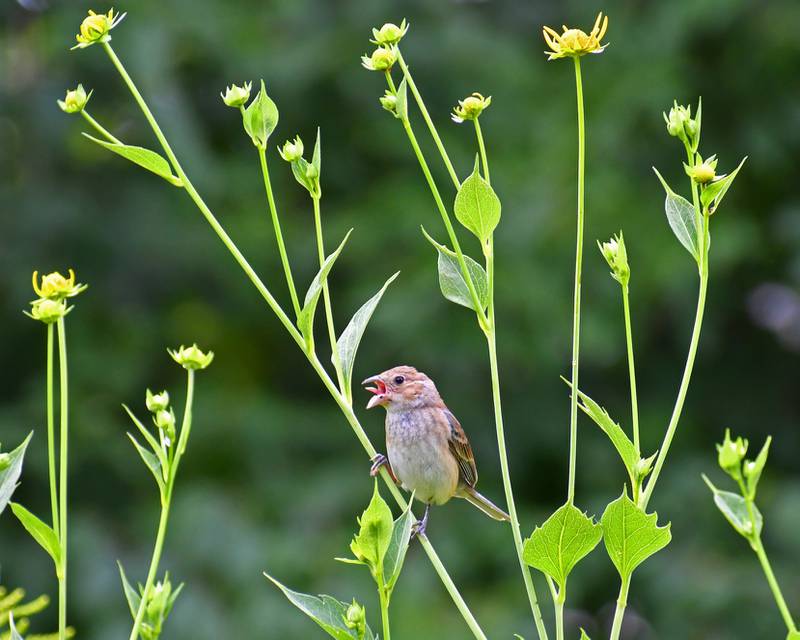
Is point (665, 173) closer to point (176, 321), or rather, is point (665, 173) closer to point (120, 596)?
point (176, 321)

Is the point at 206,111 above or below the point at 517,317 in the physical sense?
above

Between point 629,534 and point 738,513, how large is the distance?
218mm

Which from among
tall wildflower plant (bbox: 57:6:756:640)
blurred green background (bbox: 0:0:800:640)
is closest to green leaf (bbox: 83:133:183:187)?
tall wildflower plant (bbox: 57:6:756:640)

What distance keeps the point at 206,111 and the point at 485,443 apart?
9.20 feet

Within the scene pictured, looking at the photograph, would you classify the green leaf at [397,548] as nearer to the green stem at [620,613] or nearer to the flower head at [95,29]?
the green stem at [620,613]

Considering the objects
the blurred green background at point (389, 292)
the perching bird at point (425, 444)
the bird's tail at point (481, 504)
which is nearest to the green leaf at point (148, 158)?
the perching bird at point (425, 444)

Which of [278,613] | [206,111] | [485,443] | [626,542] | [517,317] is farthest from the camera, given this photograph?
[206,111]

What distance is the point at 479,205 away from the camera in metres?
1.62

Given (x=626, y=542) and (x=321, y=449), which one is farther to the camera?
(x=321, y=449)

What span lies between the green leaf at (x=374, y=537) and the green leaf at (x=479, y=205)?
15.6 inches

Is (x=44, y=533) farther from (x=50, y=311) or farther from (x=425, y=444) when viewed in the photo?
(x=425, y=444)

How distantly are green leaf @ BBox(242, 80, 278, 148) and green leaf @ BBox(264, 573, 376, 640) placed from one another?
56 cm

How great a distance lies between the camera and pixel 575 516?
4.88 feet

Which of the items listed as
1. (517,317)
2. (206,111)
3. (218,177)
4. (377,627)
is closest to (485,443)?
(517,317)
